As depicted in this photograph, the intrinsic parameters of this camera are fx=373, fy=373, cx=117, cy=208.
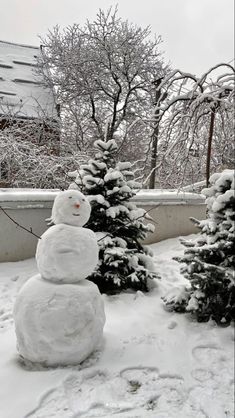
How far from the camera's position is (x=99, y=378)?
286 cm

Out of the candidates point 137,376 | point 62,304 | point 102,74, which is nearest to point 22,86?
point 102,74

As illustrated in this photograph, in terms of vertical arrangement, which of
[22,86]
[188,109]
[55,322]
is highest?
[22,86]

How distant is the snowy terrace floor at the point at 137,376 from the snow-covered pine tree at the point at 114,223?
2.24ft

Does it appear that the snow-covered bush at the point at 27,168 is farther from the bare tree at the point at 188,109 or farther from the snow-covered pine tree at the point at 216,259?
the snow-covered pine tree at the point at 216,259

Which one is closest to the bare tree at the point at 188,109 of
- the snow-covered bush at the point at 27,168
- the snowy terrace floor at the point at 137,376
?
the snowy terrace floor at the point at 137,376

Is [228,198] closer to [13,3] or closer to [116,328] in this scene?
[116,328]

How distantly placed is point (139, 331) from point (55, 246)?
1.24 meters

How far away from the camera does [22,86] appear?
9227 mm

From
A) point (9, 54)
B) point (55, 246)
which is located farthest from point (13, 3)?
point (55, 246)

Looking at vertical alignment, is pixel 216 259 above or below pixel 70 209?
below

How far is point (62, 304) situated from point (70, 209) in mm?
781

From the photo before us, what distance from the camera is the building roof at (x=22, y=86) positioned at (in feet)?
24.7

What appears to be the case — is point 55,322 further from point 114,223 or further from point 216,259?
point 114,223

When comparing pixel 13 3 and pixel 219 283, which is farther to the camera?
pixel 13 3
